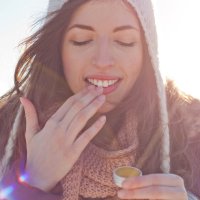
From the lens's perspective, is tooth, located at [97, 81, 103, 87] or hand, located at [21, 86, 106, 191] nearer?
hand, located at [21, 86, 106, 191]

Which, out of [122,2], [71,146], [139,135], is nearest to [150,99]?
[139,135]

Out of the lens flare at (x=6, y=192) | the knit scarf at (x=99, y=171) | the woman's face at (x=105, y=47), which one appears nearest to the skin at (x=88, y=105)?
the woman's face at (x=105, y=47)

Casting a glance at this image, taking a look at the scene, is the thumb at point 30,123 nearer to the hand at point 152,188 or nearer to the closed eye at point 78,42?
the closed eye at point 78,42

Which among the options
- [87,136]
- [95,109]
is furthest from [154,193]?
[95,109]

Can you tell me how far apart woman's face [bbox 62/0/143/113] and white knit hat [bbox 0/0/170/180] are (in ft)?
0.16

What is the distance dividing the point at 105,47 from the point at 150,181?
0.91 m

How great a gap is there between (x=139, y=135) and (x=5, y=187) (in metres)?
0.94

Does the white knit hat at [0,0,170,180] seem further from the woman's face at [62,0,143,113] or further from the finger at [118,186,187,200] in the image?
the finger at [118,186,187,200]

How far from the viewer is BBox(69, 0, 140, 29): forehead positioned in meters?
2.72

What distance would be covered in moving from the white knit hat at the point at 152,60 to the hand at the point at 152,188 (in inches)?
24.0

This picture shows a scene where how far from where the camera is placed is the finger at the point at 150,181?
209 centimetres

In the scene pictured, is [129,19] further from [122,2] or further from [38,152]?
[38,152]

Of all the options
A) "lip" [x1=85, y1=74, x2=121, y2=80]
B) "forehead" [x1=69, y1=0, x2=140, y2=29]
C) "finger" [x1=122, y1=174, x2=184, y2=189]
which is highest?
"forehead" [x1=69, y1=0, x2=140, y2=29]

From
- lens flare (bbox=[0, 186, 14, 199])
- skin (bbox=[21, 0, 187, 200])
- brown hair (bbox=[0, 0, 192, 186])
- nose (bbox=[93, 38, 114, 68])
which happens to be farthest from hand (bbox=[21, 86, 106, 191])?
brown hair (bbox=[0, 0, 192, 186])
